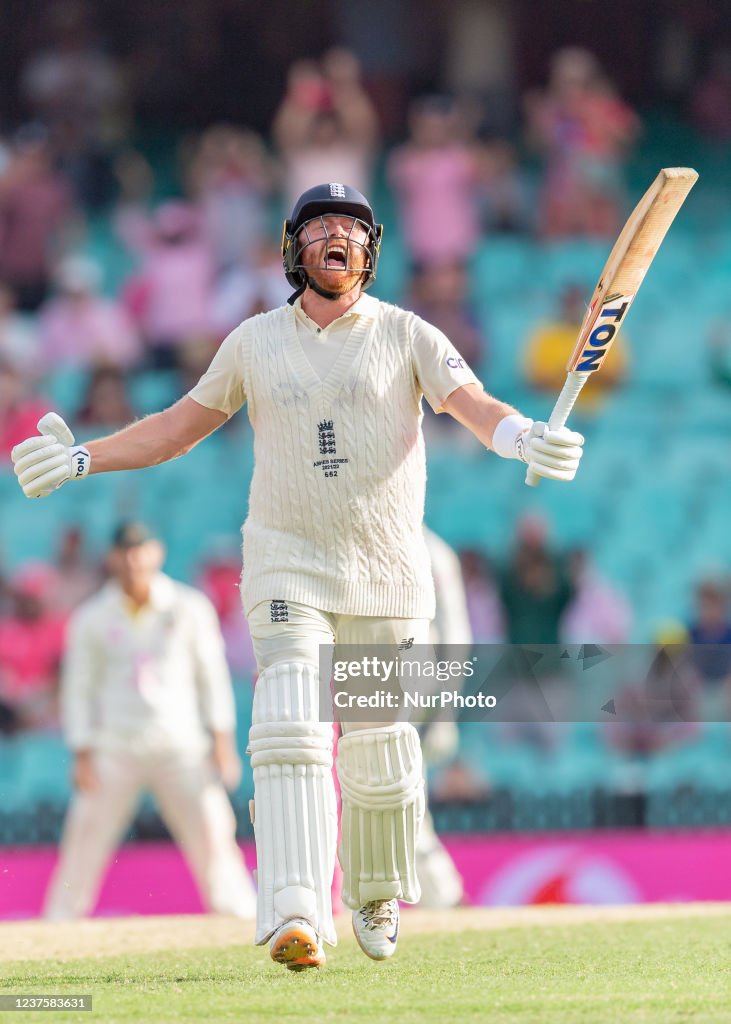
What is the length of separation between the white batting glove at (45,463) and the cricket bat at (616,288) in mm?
1262

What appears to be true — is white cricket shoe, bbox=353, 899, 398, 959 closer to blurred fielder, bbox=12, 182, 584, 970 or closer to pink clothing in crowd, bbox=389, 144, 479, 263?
blurred fielder, bbox=12, 182, 584, 970

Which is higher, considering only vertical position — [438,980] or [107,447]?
[107,447]

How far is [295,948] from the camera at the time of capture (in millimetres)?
4699

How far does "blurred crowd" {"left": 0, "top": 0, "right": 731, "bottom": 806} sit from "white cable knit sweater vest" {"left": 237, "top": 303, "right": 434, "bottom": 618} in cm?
667

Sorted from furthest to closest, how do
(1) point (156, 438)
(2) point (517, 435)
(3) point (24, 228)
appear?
(3) point (24, 228), (1) point (156, 438), (2) point (517, 435)

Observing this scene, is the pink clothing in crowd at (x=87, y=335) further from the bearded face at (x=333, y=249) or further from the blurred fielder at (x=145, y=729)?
the bearded face at (x=333, y=249)

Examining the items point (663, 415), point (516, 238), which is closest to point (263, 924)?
point (663, 415)

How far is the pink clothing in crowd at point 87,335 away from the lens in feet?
43.5

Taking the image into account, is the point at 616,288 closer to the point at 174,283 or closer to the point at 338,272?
the point at 338,272

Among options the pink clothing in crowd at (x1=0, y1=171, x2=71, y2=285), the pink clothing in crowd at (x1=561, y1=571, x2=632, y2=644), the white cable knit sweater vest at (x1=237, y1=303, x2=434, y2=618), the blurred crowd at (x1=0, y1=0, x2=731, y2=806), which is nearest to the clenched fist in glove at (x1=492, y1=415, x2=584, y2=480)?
the white cable knit sweater vest at (x1=237, y1=303, x2=434, y2=618)

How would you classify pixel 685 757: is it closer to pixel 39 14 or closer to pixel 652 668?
pixel 652 668

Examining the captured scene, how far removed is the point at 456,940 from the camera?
6.07 m

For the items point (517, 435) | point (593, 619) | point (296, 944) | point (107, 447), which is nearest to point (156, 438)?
point (107, 447)

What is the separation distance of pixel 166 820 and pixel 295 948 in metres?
4.48
